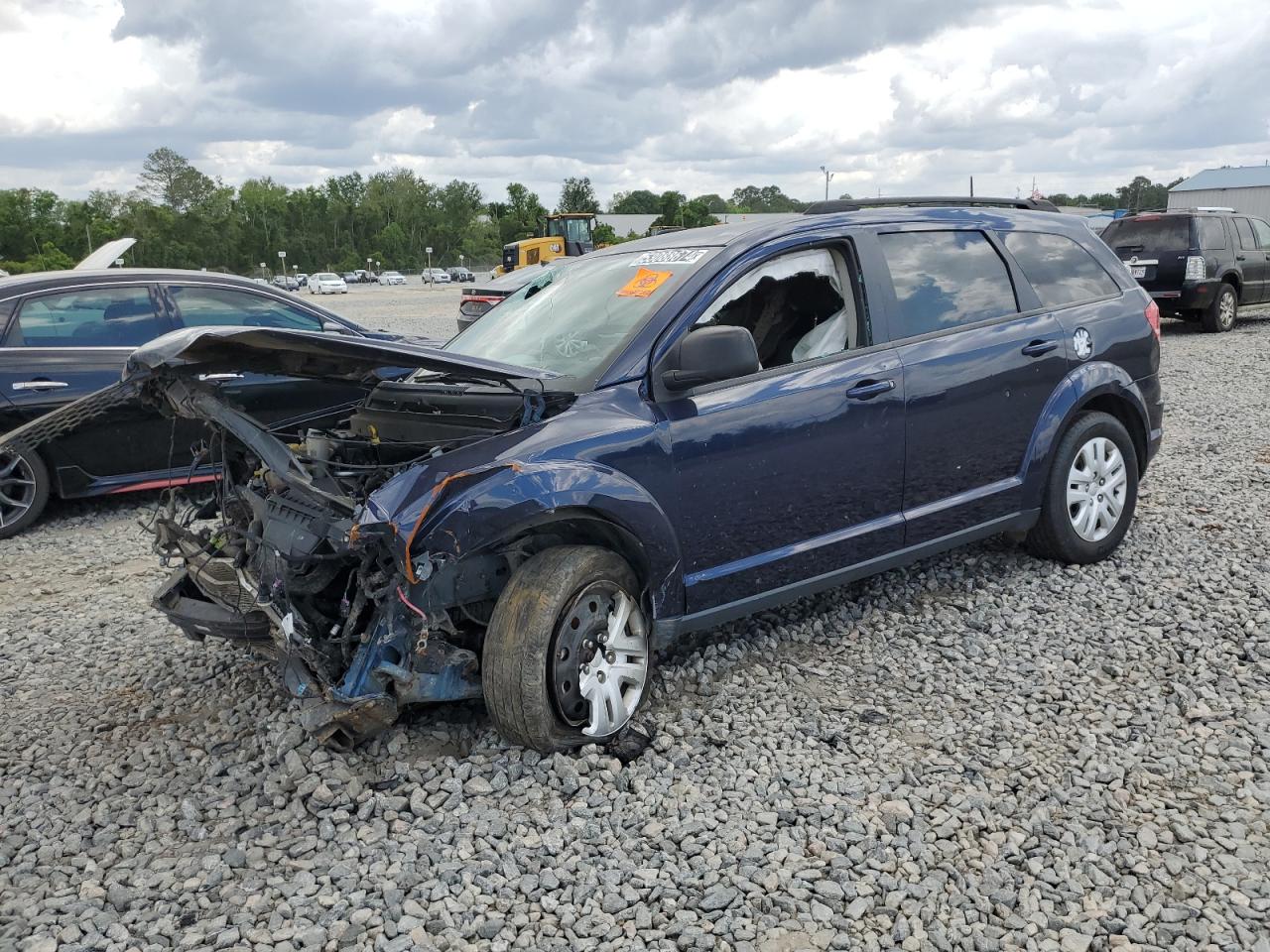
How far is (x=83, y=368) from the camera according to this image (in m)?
6.76

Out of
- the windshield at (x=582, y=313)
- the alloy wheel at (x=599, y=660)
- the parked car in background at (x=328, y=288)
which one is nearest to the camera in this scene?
the alloy wheel at (x=599, y=660)

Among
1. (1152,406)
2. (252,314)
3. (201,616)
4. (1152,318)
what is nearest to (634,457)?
(201,616)

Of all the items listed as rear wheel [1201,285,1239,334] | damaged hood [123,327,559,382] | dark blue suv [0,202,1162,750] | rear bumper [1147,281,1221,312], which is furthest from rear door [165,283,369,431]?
rear wheel [1201,285,1239,334]

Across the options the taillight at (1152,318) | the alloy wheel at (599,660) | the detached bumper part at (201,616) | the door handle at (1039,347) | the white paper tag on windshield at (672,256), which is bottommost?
the alloy wheel at (599,660)

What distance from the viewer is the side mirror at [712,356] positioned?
358 centimetres

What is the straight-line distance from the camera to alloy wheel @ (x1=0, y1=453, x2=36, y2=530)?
259 inches

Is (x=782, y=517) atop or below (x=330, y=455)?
below

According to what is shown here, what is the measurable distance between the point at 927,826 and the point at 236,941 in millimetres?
2008

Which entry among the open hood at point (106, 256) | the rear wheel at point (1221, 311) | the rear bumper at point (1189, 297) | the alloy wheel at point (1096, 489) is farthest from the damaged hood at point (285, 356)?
the rear wheel at point (1221, 311)

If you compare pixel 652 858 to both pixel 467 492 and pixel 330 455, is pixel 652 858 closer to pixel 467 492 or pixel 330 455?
pixel 467 492

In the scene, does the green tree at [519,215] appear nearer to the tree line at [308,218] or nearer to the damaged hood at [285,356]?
the tree line at [308,218]

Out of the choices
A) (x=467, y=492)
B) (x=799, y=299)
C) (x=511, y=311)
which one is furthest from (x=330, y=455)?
(x=799, y=299)

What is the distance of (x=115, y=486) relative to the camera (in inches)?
269

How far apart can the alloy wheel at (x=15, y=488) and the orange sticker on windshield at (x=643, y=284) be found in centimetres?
471
